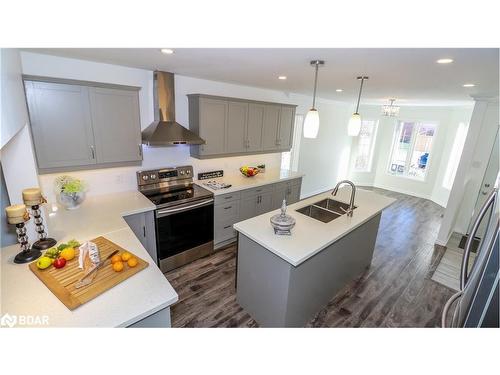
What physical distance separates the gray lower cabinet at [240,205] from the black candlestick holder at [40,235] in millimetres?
1783

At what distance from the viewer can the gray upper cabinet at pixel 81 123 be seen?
2.11 meters

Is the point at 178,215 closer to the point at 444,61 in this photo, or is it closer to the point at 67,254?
the point at 67,254

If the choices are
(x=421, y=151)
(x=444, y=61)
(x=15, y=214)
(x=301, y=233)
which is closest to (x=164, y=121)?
(x=15, y=214)

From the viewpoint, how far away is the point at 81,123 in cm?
233

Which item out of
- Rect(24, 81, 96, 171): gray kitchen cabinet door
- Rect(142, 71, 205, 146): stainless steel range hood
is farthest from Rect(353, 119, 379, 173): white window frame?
Rect(24, 81, 96, 171): gray kitchen cabinet door

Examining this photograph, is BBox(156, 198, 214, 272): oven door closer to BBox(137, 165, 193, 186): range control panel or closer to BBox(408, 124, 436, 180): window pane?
BBox(137, 165, 193, 186): range control panel

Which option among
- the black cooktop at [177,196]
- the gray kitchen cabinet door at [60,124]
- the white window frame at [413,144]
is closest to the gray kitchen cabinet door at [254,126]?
the black cooktop at [177,196]
